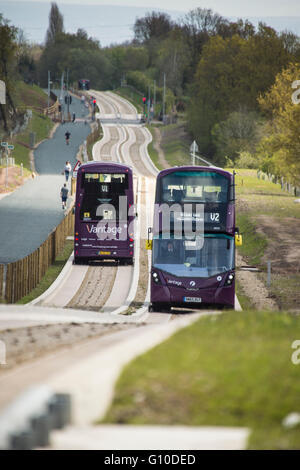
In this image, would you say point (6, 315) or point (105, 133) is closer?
point (6, 315)

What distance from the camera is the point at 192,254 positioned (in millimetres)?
23641

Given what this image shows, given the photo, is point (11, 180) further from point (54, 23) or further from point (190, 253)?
point (54, 23)

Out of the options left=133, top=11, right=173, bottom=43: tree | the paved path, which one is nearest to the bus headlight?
the paved path

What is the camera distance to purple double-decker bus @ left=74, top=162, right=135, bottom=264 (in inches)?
1272

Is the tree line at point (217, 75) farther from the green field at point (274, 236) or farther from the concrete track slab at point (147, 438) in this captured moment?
the concrete track slab at point (147, 438)

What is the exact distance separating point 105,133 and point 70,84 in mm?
68696

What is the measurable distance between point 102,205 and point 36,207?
1631 cm

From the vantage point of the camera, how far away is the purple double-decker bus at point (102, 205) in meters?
32.3

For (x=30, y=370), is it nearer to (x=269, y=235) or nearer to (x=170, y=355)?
(x=170, y=355)

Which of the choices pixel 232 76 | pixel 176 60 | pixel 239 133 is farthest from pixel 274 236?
pixel 176 60

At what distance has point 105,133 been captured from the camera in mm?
96375

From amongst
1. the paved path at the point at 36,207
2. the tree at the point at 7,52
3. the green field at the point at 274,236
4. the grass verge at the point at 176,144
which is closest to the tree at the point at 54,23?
the grass verge at the point at 176,144

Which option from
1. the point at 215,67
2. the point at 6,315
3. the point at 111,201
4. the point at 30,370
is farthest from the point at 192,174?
the point at 215,67

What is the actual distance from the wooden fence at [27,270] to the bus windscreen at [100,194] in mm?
2111
